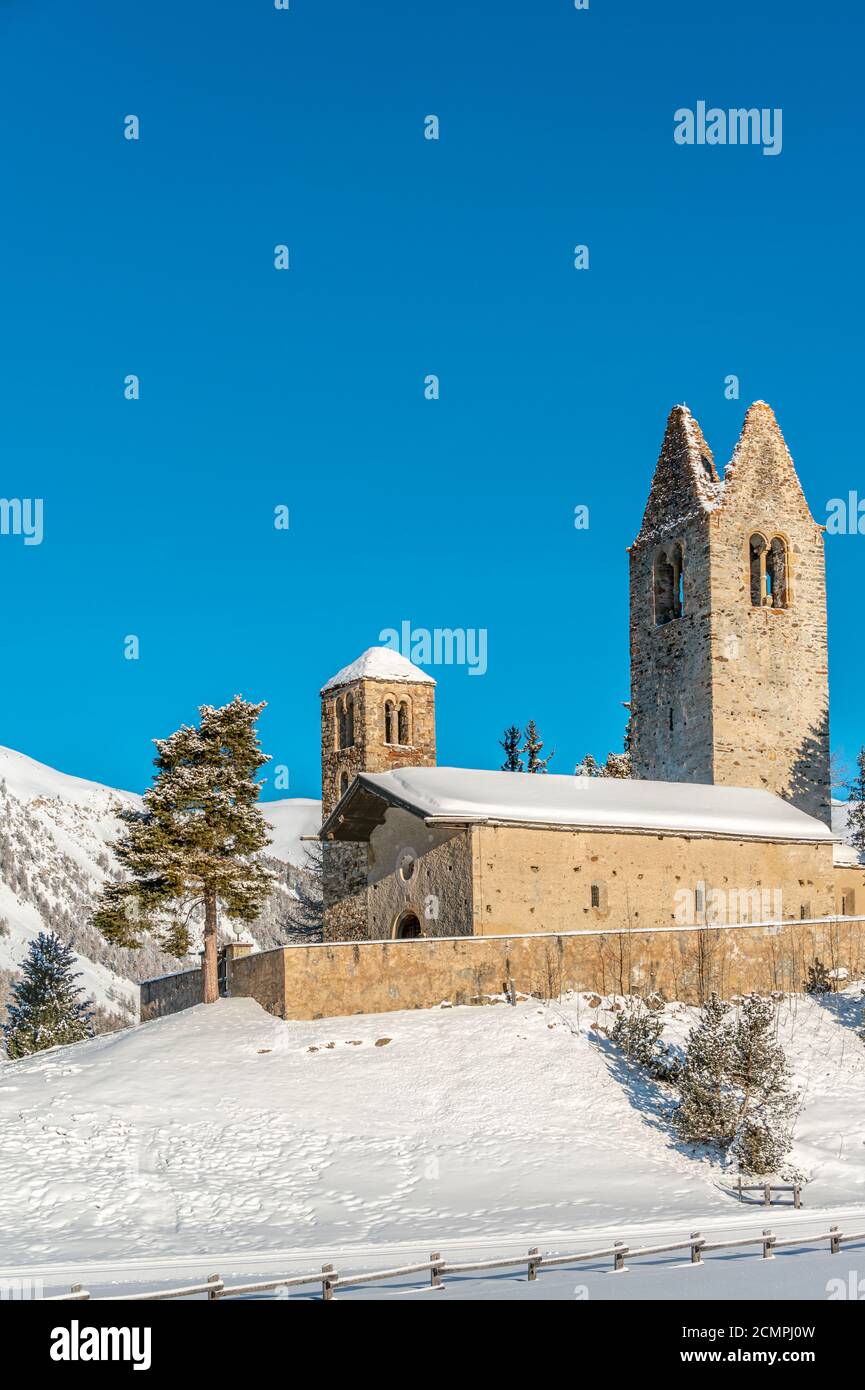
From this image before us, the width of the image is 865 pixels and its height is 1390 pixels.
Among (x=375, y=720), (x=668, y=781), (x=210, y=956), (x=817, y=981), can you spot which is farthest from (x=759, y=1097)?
(x=375, y=720)

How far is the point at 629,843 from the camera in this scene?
37906mm

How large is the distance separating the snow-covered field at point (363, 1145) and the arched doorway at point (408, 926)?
5.94 m

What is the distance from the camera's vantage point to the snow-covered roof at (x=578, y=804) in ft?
120

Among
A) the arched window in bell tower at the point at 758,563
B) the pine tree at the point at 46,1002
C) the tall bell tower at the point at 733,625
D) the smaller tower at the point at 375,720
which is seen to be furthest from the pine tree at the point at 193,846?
the smaller tower at the point at 375,720

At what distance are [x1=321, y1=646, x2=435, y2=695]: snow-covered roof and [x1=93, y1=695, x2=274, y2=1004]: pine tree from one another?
25.3m

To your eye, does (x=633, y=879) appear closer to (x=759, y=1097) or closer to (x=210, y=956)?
(x=210, y=956)

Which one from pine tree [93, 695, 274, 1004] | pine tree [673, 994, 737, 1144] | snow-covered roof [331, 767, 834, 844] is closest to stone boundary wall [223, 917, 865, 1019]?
pine tree [93, 695, 274, 1004]

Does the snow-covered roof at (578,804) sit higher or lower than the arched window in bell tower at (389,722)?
lower

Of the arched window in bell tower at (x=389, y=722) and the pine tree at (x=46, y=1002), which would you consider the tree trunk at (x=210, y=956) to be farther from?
the arched window in bell tower at (x=389, y=722)

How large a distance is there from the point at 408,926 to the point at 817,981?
9.17m

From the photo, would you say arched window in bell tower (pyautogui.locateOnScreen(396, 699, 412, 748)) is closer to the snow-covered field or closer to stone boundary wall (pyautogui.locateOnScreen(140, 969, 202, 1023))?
stone boundary wall (pyautogui.locateOnScreen(140, 969, 202, 1023))
